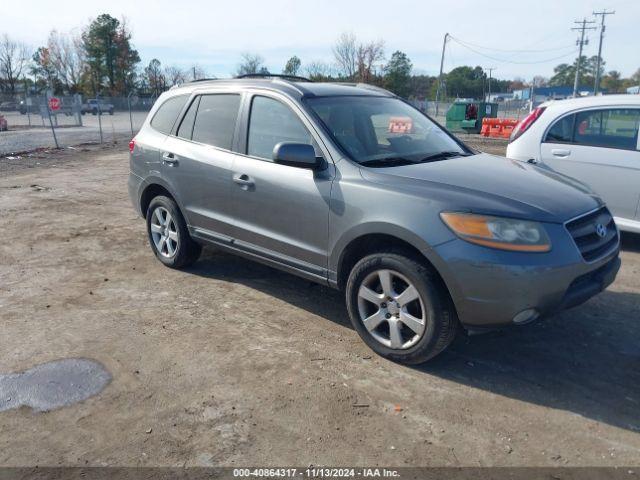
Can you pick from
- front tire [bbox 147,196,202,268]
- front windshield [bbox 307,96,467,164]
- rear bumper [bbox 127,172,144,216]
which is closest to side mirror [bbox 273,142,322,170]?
front windshield [bbox 307,96,467,164]

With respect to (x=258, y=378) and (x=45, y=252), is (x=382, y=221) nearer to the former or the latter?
(x=258, y=378)

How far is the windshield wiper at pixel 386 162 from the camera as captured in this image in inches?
155

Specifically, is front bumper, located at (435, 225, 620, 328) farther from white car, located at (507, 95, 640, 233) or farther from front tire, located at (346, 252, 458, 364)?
white car, located at (507, 95, 640, 233)

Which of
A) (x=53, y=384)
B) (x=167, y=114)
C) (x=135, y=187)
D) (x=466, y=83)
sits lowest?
(x=53, y=384)

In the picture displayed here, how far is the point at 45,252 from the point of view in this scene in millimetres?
6344

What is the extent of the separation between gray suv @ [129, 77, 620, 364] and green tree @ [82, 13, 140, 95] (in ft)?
255

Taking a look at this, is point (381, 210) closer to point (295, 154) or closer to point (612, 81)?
point (295, 154)

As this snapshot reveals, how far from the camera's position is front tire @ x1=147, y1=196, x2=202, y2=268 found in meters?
5.38

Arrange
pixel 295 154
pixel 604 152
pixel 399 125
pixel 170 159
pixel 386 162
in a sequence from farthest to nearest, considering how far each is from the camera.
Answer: pixel 604 152
pixel 170 159
pixel 399 125
pixel 386 162
pixel 295 154

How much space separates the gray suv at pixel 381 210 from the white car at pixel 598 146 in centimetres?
215

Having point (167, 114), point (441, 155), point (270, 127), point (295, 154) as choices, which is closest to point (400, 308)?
point (295, 154)

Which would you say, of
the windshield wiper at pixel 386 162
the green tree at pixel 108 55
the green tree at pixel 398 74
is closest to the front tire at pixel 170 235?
the windshield wiper at pixel 386 162

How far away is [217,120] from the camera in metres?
4.95

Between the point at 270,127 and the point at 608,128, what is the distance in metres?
4.06
